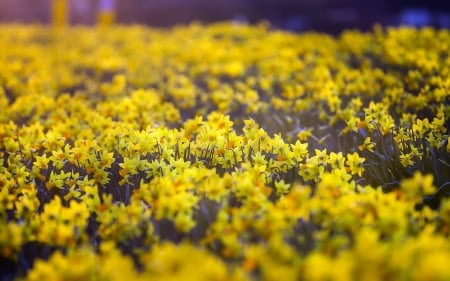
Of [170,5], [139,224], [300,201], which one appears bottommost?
[139,224]

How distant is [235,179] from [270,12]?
766 inches

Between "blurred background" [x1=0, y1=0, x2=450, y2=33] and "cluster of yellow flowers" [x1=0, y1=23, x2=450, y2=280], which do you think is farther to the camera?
"blurred background" [x1=0, y1=0, x2=450, y2=33]

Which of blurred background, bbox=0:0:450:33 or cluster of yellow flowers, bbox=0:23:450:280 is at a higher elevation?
blurred background, bbox=0:0:450:33

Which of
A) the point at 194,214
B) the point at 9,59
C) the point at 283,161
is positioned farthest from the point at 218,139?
the point at 9,59

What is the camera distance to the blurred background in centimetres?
1906

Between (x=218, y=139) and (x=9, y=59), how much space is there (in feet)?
21.4

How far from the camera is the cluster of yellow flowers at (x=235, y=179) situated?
2277mm

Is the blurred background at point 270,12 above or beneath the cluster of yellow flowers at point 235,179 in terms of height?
above

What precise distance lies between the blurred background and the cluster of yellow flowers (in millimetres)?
8460

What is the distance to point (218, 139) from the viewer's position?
3.76 m

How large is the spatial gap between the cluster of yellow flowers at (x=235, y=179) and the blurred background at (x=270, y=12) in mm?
8460

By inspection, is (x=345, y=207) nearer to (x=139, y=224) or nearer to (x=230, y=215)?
(x=230, y=215)

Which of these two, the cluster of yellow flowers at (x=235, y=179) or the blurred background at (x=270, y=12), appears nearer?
the cluster of yellow flowers at (x=235, y=179)

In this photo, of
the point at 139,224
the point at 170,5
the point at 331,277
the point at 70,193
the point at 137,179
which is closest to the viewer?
the point at 331,277
